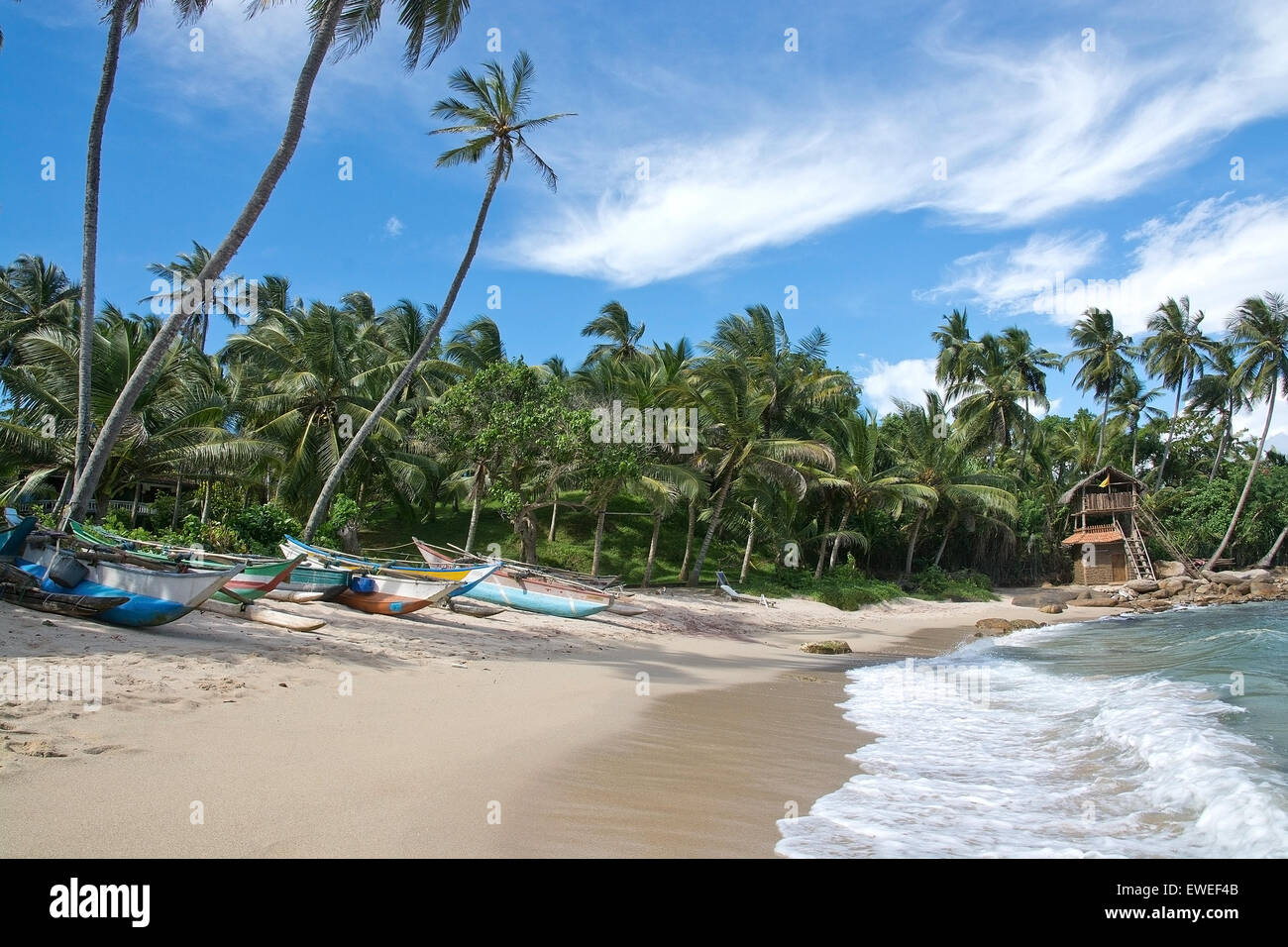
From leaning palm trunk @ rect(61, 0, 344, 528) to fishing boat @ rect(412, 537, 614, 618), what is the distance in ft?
23.3

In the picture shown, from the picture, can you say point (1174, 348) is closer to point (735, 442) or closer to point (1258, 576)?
point (1258, 576)

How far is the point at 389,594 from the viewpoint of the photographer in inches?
537

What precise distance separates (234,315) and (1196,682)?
4613cm

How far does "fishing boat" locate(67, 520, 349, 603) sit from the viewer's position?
36.7 ft

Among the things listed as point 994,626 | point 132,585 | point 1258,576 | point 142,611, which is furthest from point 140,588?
point 1258,576

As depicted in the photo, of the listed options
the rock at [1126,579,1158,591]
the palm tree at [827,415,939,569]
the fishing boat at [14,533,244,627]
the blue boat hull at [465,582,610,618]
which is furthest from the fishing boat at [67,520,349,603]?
the rock at [1126,579,1158,591]

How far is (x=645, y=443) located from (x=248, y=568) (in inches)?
604

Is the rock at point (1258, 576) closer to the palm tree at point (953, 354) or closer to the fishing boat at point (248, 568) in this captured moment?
the palm tree at point (953, 354)

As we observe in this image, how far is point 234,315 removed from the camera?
4278 cm

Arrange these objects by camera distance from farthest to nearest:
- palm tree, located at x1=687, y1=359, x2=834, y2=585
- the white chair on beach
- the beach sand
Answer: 1. palm tree, located at x1=687, y1=359, x2=834, y2=585
2. the white chair on beach
3. the beach sand

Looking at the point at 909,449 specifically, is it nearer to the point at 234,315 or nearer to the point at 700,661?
the point at 700,661

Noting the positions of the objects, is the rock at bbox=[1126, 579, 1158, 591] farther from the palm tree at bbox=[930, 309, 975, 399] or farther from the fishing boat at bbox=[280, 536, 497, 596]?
the fishing boat at bbox=[280, 536, 497, 596]

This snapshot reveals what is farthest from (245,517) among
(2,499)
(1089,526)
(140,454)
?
(1089,526)

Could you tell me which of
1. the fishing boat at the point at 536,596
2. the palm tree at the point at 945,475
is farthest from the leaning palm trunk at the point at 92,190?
the palm tree at the point at 945,475
